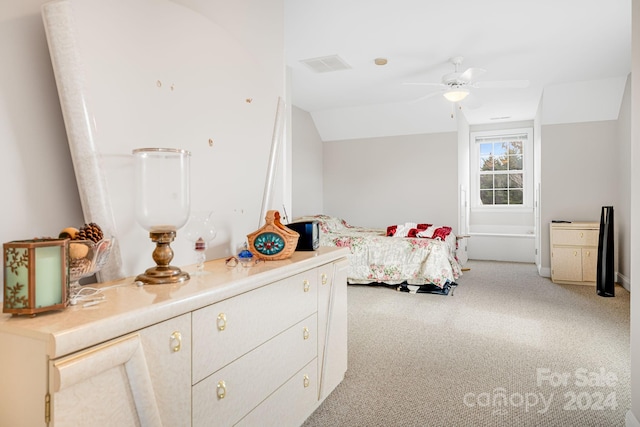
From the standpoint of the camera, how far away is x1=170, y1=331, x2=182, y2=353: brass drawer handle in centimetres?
111

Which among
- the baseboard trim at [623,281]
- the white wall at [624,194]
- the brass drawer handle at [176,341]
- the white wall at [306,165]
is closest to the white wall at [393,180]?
the white wall at [306,165]

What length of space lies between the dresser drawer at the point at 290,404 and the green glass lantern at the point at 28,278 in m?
0.82

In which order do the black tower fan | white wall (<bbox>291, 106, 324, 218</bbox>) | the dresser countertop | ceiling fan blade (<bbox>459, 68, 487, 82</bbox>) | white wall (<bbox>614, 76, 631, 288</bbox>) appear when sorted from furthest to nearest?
1. white wall (<bbox>291, 106, 324, 218</bbox>)
2. white wall (<bbox>614, 76, 631, 288</bbox>)
3. the black tower fan
4. ceiling fan blade (<bbox>459, 68, 487, 82</bbox>)
5. the dresser countertop

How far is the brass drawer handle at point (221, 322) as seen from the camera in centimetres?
129

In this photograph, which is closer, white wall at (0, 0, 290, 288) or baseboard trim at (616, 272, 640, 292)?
white wall at (0, 0, 290, 288)

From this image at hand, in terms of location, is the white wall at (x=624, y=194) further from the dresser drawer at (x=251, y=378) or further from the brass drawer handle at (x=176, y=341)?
the brass drawer handle at (x=176, y=341)

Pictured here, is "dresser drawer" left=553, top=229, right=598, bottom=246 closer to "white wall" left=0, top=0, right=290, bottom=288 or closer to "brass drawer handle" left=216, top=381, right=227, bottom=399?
"white wall" left=0, top=0, right=290, bottom=288

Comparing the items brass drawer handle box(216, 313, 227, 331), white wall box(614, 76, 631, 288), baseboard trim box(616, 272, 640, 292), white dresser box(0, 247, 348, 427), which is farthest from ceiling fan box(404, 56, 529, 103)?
brass drawer handle box(216, 313, 227, 331)

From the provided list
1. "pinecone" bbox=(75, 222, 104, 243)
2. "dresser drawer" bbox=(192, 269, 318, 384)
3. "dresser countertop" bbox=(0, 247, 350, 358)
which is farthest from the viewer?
"dresser drawer" bbox=(192, 269, 318, 384)

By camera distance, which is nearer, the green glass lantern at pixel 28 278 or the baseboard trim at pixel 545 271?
the green glass lantern at pixel 28 278

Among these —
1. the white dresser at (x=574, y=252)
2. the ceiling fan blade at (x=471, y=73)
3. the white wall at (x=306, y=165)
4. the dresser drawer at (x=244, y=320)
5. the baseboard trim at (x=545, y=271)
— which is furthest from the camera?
the white wall at (x=306, y=165)

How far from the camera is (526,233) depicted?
7266mm

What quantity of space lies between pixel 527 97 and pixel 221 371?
5922 millimetres

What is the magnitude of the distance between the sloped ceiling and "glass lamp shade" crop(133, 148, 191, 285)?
2.28m
